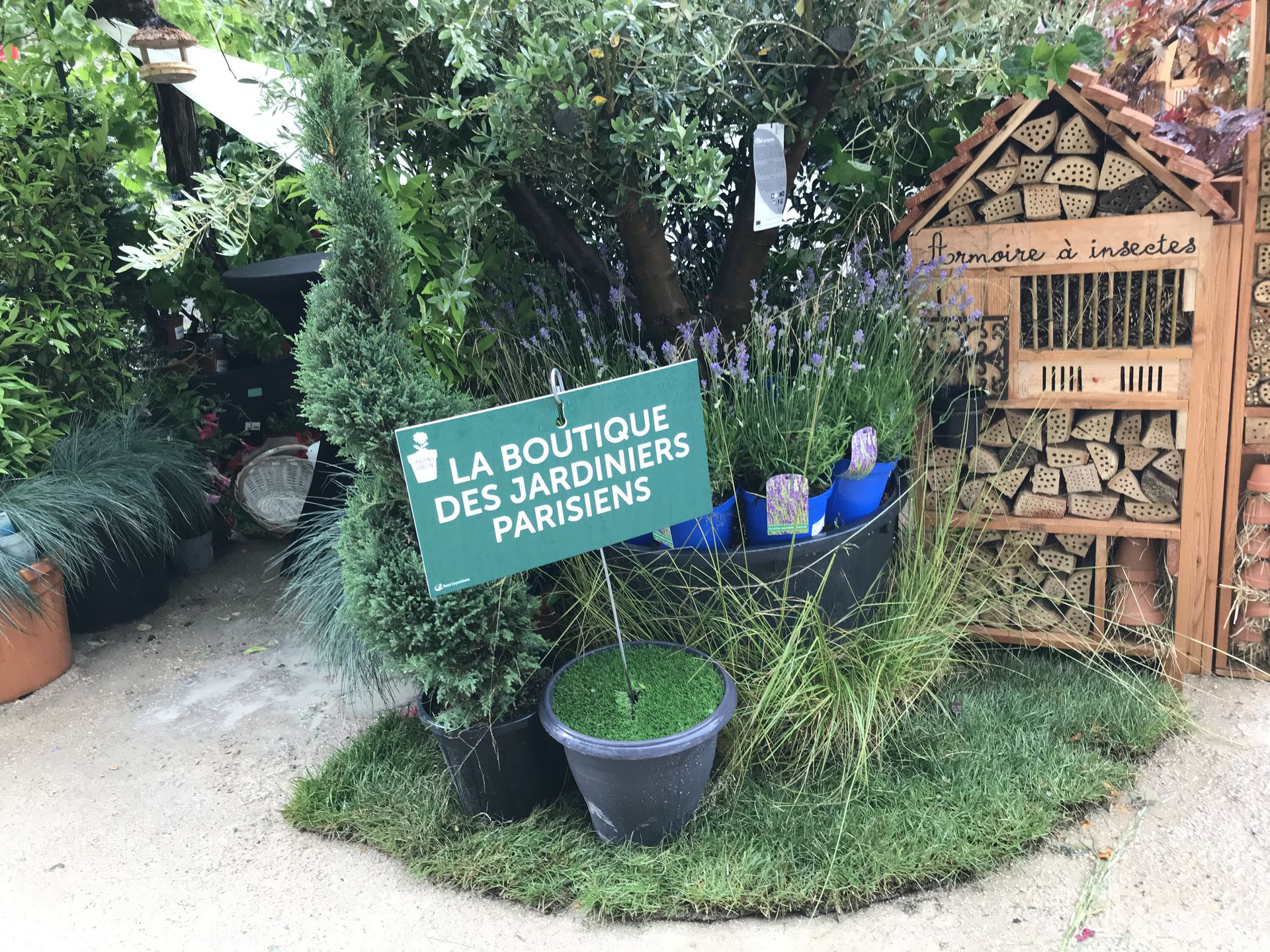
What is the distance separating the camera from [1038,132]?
2.94 m

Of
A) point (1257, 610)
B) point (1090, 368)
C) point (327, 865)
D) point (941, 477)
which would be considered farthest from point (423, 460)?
point (1257, 610)

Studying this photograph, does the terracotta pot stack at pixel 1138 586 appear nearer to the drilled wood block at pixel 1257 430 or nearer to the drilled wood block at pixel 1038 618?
the drilled wood block at pixel 1038 618

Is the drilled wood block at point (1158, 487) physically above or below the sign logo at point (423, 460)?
below

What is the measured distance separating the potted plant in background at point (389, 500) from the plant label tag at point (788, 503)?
746 millimetres

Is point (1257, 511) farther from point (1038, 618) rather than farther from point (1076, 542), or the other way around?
point (1038, 618)

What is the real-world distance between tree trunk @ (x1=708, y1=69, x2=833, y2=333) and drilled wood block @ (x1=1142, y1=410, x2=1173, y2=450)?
139 centimetres

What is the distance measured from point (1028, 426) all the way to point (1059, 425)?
0.42ft

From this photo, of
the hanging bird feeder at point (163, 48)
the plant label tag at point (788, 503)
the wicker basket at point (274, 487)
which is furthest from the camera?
the wicker basket at point (274, 487)

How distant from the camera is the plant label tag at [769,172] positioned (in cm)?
273

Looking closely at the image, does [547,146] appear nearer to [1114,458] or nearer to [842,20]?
[842,20]

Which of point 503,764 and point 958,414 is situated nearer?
point 503,764

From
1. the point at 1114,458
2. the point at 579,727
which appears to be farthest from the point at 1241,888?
the point at 579,727

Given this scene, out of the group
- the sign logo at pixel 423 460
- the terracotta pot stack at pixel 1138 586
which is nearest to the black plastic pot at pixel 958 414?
the terracotta pot stack at pixel 1138 586

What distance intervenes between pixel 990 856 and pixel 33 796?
9.37 feet
